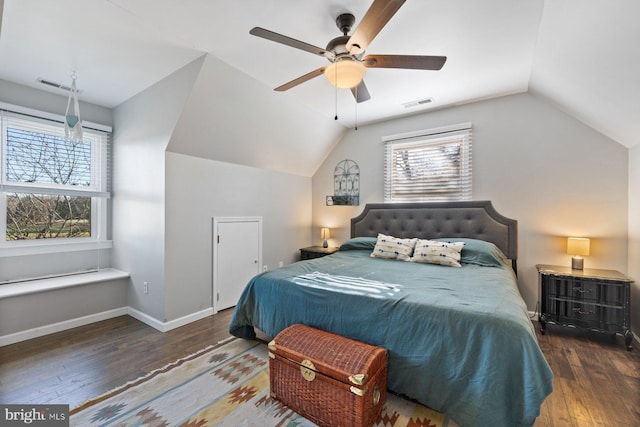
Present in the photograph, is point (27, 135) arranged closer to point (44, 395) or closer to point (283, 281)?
point (44, 395)

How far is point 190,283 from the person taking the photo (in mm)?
3203

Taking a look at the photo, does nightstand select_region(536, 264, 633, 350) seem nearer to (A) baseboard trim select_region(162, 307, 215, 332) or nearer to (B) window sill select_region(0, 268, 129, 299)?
(A) baseboard trim select_region(162, 307, 215, 332)

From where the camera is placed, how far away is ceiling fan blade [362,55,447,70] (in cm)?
184

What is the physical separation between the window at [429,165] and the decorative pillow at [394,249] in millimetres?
884

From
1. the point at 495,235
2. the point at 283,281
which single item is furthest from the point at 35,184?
the point at 495,235

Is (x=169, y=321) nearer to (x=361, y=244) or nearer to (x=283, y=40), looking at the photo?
(x=361, y=244)

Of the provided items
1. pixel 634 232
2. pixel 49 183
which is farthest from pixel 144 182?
pixel 634 232

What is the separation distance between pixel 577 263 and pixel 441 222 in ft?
4.64

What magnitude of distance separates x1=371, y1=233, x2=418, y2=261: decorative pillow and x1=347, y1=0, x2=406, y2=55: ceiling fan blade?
2.30 m

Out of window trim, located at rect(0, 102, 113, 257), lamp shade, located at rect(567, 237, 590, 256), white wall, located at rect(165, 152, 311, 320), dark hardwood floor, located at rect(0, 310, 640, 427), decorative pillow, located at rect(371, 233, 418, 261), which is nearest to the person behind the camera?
dark hardwood floor, located at rect(0, 310, 640, 427)

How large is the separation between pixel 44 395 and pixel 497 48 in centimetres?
447

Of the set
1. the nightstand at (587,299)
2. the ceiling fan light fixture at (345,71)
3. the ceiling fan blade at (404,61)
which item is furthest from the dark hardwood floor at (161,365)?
the ceiling fan light fixture at (345,71)

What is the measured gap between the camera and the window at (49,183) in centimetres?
296

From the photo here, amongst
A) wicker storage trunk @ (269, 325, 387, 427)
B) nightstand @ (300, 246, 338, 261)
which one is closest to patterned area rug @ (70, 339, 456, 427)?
wicker storage trunk @ (269, 325, 387, 427)
